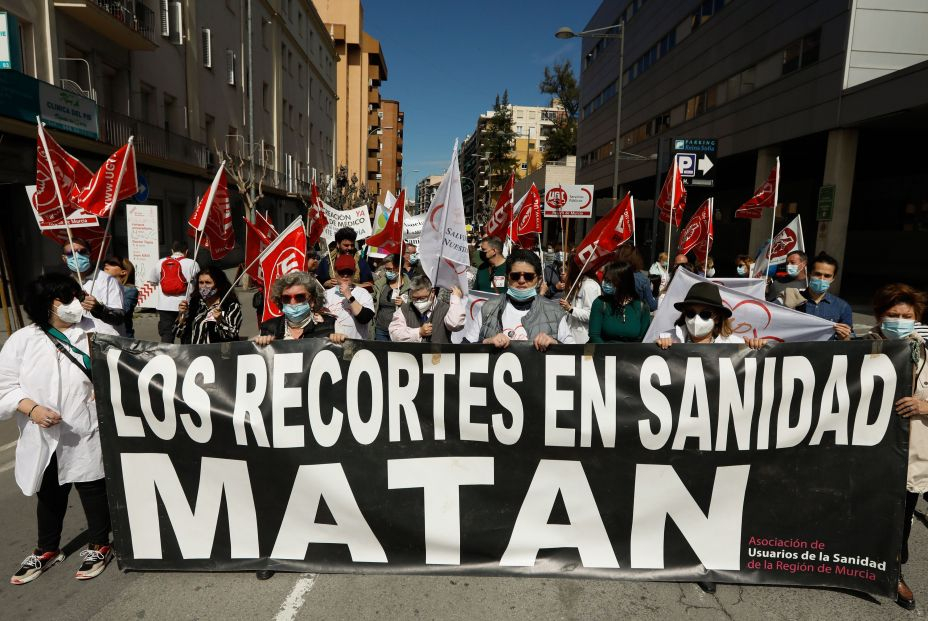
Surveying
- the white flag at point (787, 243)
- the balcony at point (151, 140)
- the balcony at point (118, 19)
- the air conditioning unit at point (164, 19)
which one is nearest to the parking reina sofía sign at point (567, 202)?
the white flag at point (787, 243)

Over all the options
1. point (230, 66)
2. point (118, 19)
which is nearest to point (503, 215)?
point (118, 19)

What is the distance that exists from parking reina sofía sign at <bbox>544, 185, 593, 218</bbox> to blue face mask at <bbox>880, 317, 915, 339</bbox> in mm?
10468

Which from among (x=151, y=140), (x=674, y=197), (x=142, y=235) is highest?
(x=151, y=140)

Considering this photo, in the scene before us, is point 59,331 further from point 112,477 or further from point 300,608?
point 300,608

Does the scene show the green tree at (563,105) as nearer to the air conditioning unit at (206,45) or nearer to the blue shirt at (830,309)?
the air conditioning unit at (206,45)

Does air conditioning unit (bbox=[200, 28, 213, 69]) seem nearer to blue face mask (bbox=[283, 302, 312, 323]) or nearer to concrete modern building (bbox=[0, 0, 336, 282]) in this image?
concrete modern building (bbox=[0, 0, 336, 282])

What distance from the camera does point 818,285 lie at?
4.98 m

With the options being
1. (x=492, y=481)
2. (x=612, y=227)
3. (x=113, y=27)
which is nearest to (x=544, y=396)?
(x=492, y=481)

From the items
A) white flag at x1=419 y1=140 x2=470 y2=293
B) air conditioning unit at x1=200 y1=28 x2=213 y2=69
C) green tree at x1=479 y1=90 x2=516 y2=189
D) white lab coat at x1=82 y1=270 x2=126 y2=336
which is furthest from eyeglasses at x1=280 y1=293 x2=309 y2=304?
green tree at x1=479 y1=90 x2=516 y2=189

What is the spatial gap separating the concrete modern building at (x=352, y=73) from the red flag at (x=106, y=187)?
5113cm

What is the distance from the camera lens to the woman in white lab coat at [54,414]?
313 centimetres

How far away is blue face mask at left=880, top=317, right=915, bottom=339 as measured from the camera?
11.0ft

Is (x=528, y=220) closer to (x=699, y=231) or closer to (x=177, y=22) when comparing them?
(x=699, y=231)

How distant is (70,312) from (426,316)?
2.69 meters
